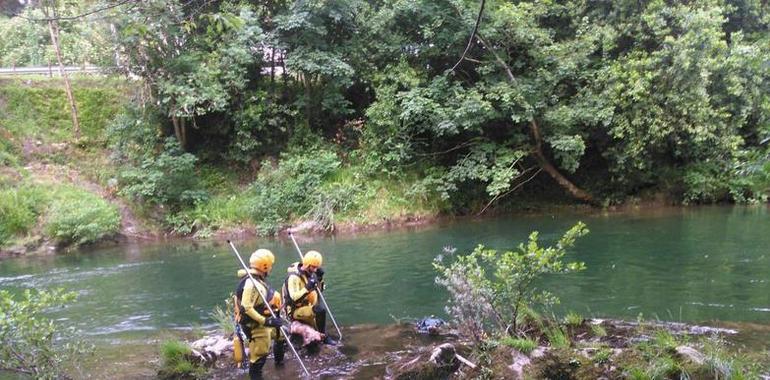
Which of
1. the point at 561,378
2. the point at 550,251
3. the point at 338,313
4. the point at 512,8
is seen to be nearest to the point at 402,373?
the point at 561,378

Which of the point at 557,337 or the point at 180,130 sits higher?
the point at 180,130

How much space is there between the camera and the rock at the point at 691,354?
5127mm

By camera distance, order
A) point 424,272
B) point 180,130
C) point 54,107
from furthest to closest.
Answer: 1. point 54,107
2. point 180,130
3. point 424,272

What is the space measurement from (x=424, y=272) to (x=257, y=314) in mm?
5707

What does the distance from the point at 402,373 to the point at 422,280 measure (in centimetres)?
485

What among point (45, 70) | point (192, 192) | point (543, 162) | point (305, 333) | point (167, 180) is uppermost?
point (45, 70)

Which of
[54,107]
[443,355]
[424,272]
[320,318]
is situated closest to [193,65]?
[54,107]

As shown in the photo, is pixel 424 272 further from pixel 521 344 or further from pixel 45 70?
pixel 45 70

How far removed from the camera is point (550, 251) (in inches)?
229

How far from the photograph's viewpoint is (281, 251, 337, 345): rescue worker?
→ 747cm

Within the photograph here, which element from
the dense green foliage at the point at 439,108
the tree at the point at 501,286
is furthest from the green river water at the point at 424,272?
the tree at the point at 501,286

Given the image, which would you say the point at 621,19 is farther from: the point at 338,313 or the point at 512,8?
the point at 338,313

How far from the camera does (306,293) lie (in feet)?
24.6

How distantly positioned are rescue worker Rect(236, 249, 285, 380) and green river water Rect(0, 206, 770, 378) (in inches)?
98.0
